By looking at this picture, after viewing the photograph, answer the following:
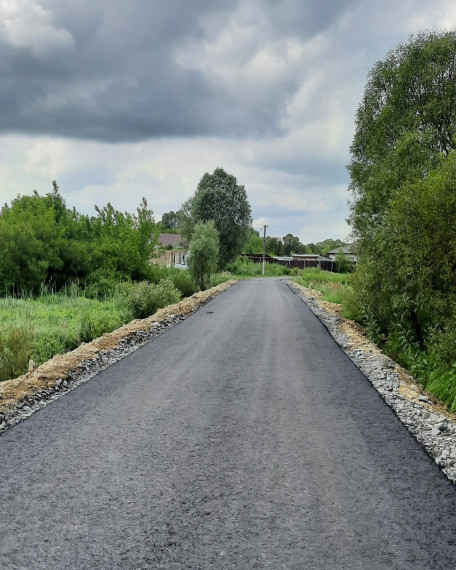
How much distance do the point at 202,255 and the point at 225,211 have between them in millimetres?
26337

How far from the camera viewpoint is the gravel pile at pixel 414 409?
4.96 m

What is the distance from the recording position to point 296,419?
5.87 m

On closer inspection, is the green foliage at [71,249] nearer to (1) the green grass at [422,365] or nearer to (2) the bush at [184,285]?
(2) the bush at [184,285]

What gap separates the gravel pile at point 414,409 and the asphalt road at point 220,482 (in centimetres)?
19

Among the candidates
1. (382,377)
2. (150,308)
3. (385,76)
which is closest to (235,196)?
(385,76)

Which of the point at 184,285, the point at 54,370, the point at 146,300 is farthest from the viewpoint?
the point at 184,285

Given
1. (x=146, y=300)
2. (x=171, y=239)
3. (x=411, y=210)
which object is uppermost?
(x=171, y=239)

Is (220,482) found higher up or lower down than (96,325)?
lower down

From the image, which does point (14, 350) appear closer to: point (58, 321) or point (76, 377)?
point (76, 377)

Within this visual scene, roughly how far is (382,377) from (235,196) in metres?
48.7

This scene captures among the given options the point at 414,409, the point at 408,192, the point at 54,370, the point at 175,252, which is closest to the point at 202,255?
the point at 408,192

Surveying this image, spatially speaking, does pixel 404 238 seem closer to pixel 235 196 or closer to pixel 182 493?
pixel 182 493

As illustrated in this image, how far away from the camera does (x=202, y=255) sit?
29.1 m

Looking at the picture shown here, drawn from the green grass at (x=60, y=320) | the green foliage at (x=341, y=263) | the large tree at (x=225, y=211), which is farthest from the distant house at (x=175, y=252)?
the green grass at (x=60, y=320)
